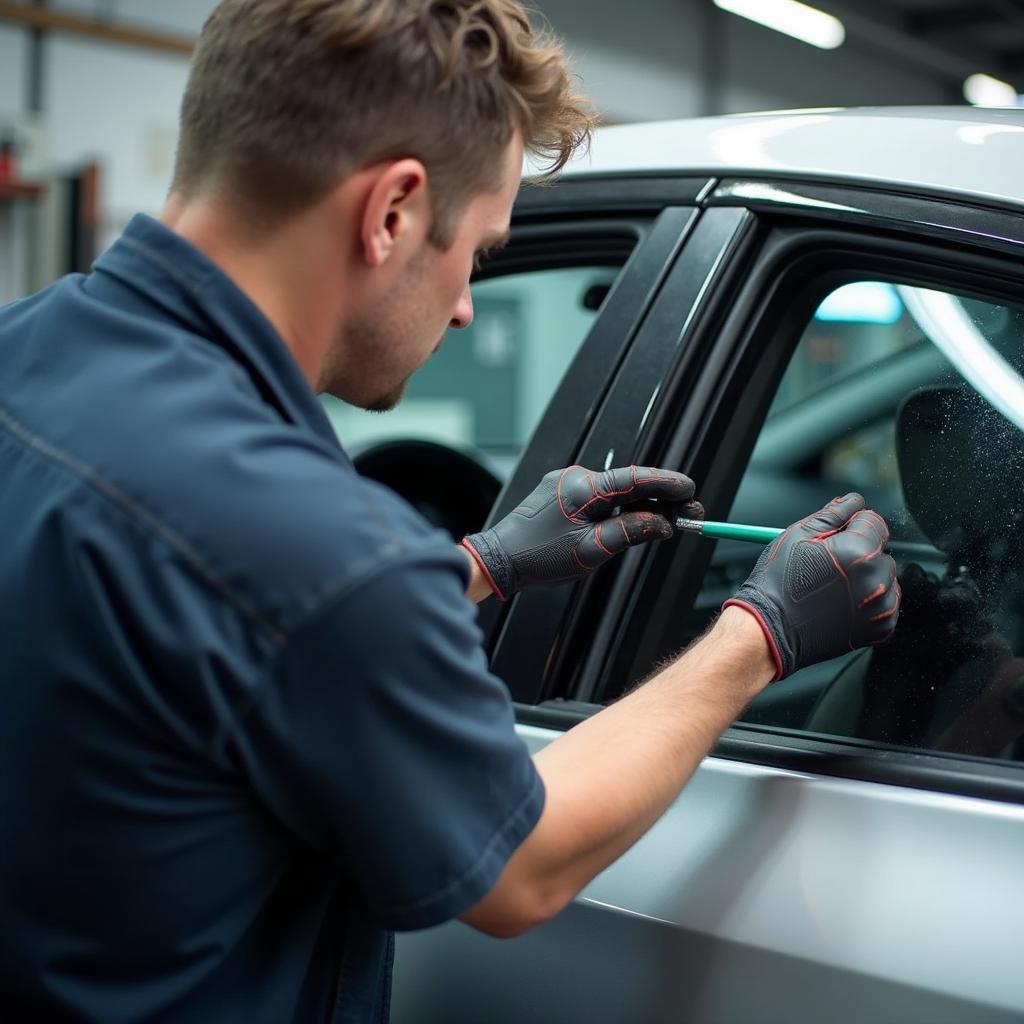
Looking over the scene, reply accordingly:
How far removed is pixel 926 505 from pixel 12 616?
83cm

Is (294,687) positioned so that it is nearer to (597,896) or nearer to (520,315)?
(597,896)

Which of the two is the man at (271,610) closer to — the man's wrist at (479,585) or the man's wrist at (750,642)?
the man's wrist at (750,642)

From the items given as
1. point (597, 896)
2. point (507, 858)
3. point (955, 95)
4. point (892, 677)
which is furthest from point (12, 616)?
point (955, 95)

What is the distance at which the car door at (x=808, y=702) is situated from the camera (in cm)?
87

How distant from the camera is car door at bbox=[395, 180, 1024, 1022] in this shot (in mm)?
874

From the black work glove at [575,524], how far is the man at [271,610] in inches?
9.1

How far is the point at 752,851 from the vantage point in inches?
37.6

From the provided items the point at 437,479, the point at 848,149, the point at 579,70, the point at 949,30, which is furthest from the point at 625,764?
the point at 949,30

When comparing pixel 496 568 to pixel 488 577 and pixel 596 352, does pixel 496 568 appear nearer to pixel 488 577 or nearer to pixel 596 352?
pixel 488 577

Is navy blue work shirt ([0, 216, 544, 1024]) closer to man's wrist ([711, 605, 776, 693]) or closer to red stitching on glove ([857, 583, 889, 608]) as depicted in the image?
man's wrist ([711, 605, 776, 693])

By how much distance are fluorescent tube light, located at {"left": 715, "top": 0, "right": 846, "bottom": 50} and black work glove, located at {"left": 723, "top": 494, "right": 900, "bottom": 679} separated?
766cm

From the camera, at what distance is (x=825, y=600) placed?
1.01 m

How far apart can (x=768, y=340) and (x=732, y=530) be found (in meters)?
0.23

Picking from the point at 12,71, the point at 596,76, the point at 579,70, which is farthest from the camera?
the point at 596,76
